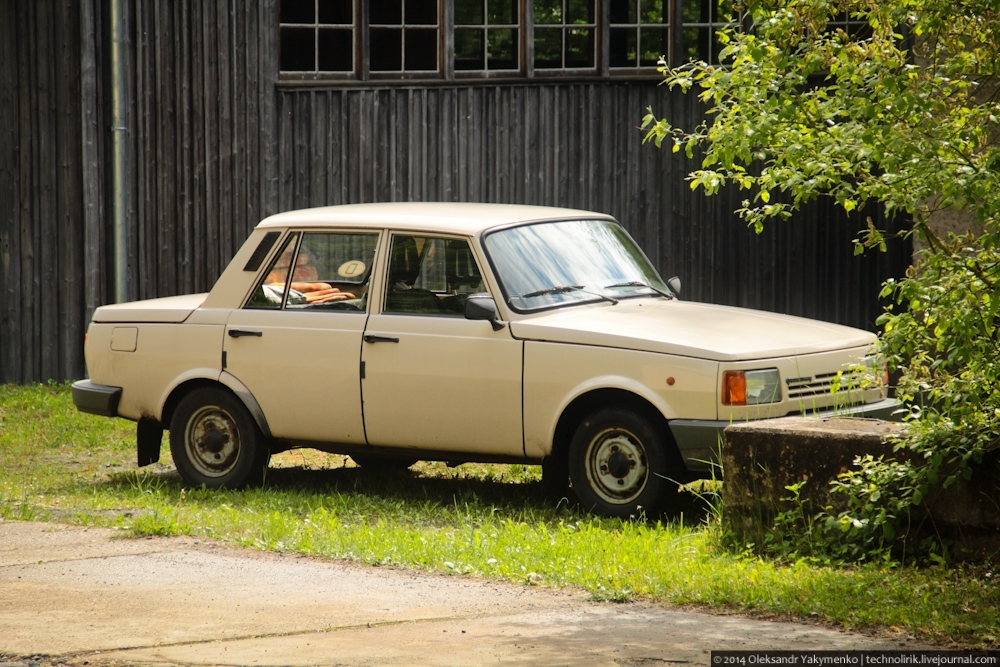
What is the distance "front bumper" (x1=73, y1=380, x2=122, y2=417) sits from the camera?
29.7 feet

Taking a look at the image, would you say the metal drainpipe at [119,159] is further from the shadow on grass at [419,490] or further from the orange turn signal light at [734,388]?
the orange turn signal light at [734,388]

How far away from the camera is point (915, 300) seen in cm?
564

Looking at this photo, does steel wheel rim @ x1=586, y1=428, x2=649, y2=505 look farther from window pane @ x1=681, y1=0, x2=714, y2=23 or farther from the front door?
window pane @ x1=681, y1=0, x2=714, y2=23

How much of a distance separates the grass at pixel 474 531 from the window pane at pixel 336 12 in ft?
16.9

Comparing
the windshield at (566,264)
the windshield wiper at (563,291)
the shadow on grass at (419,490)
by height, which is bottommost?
the shadow on grass at (419,490)

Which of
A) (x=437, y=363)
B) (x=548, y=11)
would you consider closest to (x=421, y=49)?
(x=548, y=11)

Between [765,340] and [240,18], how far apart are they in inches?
320

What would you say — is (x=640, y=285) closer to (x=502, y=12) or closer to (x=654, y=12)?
(x=502, y=12)

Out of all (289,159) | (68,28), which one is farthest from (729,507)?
(68,28)

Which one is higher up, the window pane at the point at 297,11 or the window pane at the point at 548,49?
the window pane at the point at 297,11

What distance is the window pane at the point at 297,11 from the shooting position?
554 inches

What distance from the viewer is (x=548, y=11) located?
48.3ft

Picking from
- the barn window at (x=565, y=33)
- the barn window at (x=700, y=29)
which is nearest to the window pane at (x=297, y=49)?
the barn window at (x=565, y=33)

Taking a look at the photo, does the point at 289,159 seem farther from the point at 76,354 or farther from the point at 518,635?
the point at 518,635
